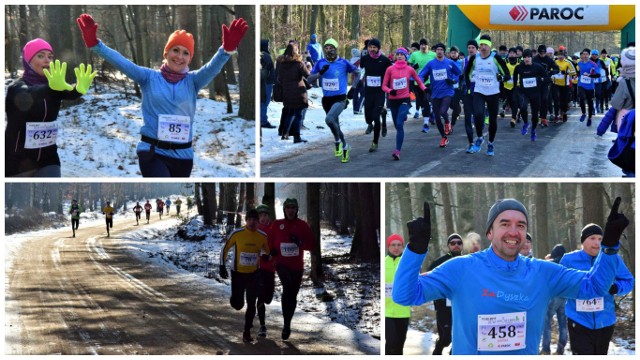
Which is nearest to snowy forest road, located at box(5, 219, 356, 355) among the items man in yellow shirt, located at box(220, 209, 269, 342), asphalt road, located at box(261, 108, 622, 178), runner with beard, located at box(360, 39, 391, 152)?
man in yellow shirt, located at box(220, 209, 269, 342)

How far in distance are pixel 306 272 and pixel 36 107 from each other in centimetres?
595

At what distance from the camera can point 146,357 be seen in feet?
25.1

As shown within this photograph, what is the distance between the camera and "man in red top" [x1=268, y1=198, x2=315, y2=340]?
8.65 m

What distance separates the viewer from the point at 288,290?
8.74 m

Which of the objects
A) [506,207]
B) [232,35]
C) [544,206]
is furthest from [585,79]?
[506,207]

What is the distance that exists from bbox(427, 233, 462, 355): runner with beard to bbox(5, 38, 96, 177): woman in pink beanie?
382cm

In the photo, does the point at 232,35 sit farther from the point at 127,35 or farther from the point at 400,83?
the point at 127,35

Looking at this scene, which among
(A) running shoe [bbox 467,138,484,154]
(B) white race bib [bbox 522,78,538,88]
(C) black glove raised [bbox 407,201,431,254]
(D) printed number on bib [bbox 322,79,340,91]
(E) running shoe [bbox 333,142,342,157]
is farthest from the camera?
(B) white race bib [bbox 522,78,538,88]

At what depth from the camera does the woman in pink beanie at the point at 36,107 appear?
7254 mm

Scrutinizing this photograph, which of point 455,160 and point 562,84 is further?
point 562,84

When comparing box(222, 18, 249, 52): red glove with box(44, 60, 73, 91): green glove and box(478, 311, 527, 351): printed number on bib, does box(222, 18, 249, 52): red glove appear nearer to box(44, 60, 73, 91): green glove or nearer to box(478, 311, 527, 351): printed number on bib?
box(44, 60, 73, 91): green glove

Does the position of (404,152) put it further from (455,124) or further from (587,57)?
(587,57)

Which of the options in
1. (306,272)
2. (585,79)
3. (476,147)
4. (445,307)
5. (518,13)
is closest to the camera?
(445,307)

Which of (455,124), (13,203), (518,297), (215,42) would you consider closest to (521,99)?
(455,124)
